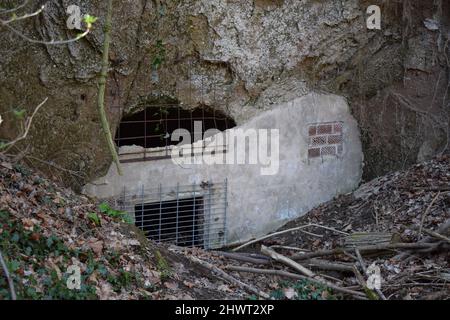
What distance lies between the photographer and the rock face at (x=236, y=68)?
700 centimetres

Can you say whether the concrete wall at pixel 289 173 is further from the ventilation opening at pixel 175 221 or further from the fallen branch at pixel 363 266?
the fallen branch at pixel 363 266

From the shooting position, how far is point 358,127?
8969 millimetres

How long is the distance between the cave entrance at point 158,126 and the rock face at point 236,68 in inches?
7.1

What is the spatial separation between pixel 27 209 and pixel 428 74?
216 inches

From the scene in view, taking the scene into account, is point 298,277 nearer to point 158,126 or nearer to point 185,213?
point 185,213

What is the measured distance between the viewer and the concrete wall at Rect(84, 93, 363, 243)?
820cm

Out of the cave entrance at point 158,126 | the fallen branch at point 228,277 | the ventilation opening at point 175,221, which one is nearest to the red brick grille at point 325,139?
the cave entrance at point 158,126

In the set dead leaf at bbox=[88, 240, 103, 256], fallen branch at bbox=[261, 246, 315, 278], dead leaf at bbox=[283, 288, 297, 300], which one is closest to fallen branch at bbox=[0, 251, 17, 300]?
dead leaf at bbox=[88, 240, 103, 256]

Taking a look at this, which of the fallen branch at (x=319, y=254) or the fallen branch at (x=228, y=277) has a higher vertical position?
the fallen branch at (x=319, y=254)

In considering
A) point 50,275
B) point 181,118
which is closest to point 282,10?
point 181,118

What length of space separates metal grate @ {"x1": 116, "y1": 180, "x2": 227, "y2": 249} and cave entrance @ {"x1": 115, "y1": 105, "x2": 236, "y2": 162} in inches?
17.7

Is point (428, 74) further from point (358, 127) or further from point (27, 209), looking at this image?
point (27, 209)

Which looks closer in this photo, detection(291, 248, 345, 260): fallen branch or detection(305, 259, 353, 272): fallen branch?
detection(305, 259, 353, 272): fallen branch

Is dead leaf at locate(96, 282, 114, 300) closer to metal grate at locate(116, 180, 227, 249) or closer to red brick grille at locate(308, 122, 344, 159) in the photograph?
metal grate at locate(116, 180, 227, 249)
